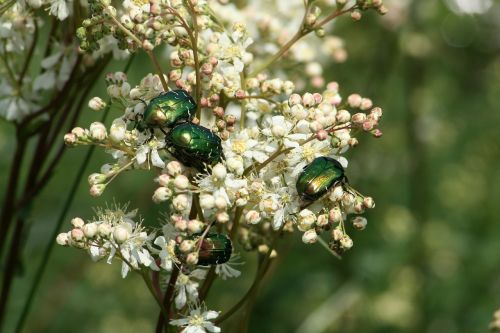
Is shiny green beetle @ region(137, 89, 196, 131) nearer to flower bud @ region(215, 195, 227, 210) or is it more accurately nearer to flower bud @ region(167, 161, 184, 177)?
flower bud @ region(167, 161, 184, 177)

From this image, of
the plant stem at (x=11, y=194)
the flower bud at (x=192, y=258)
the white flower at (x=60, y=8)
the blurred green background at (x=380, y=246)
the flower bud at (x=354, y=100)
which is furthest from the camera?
the blurred green background at (x=380, y=246)

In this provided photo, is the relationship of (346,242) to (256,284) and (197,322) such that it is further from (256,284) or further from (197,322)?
(197,322)

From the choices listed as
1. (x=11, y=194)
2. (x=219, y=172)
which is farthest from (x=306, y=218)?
(x=11, y=194)

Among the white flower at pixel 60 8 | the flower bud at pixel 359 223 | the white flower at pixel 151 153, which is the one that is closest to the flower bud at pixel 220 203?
the white flower at pixel 151 153

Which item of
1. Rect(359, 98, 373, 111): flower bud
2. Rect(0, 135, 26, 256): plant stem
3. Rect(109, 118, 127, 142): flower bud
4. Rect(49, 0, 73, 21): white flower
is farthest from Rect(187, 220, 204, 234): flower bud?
Rect(0, 135, 26, 256): plant stem

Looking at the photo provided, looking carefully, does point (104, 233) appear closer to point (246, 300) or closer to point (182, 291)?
point (182, 291)

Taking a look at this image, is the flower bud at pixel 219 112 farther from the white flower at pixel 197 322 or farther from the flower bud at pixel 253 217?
the white flower at pixel 197 322
